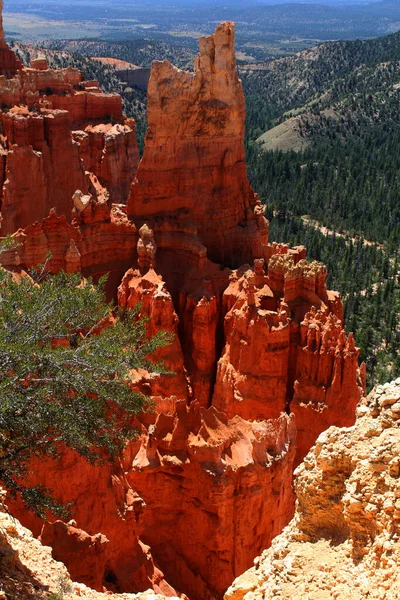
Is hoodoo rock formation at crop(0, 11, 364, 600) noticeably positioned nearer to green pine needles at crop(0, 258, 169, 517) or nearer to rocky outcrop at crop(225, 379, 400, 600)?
green pine needles at crop(0, 258, 169, 517)

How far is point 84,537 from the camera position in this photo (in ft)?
42.4

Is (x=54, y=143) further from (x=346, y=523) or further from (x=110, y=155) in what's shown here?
(x=346, y=523)

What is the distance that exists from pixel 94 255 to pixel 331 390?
28.1 feet

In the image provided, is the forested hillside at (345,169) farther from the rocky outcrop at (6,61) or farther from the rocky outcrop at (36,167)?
the rocky outcrop at (6,61)

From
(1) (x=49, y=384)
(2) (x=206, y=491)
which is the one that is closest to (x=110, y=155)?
(2) (x=206, y=491)

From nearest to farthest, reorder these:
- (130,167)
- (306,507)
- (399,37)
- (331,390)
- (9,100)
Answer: (306,507)
(331,390)
(9,100)
(130,167)
(399,37)

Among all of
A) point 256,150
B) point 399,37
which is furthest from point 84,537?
point 399,37

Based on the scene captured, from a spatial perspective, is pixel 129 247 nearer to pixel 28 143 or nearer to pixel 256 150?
pixel 28 143

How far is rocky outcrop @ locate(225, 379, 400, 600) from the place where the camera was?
7879 mm

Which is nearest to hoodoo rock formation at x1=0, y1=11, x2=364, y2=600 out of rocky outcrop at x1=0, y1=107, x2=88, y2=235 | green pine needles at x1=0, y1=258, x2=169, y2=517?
green pine needles at x1=0, y1=258, x2=169, y2=517

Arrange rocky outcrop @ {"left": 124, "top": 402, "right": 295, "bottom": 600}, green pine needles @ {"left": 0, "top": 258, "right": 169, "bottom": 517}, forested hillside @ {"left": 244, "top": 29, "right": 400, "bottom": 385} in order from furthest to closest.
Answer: forested hillside @ {"left": 244, "top": 29, "right": 400, "bottom": 385} < rocky outcrop @ {"left": 124, "top": 402, "right": 295, "bottom": 600} < green pine needles @ {"left": 0, "top": 258, "right": 169, "bottom": 517}

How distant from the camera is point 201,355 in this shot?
2223cm

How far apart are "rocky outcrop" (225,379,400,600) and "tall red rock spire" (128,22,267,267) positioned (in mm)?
15489

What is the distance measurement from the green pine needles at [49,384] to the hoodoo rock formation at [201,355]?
106 inches
